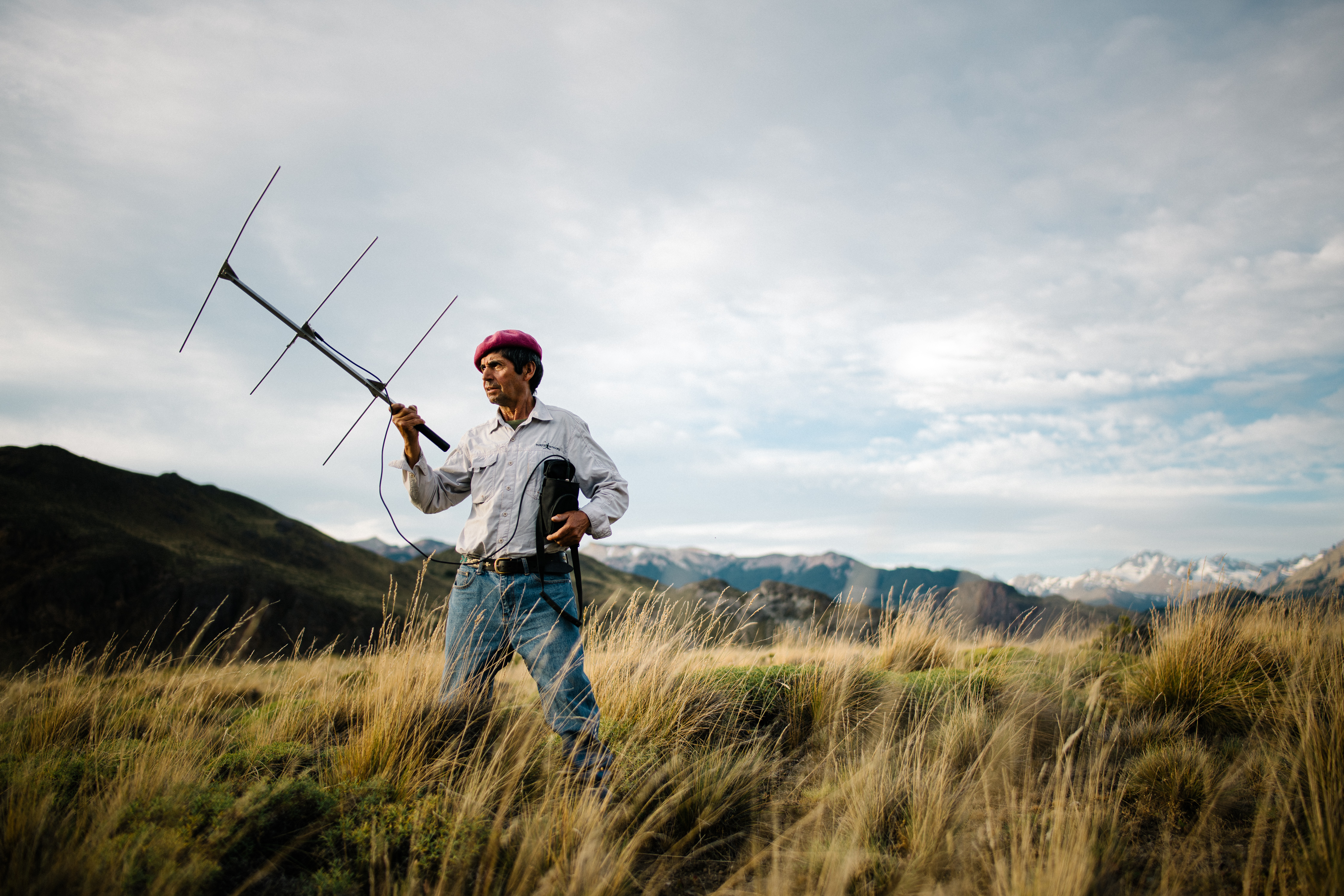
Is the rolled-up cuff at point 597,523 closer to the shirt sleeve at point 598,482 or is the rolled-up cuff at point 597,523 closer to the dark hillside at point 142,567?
the shirt sleeve at point 598,482

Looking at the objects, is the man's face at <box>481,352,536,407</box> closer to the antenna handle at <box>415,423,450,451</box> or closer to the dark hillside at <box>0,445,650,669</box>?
the antenna handle at <box>415,423,450,451</box>

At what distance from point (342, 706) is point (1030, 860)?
3712 millimetres

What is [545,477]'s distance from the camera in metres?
2.79

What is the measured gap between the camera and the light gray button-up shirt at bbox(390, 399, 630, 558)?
279 cm

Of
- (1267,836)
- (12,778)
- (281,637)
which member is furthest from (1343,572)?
(281,637)

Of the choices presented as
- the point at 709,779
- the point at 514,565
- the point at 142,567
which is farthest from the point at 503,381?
the point at 142,567

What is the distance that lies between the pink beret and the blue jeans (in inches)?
41.1

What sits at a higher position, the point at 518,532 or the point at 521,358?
the point at 521,358

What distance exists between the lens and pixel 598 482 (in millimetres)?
2992

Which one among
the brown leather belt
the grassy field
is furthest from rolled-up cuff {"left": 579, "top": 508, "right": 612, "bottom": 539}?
the grassy field

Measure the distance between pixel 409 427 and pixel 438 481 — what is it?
32 centimetres

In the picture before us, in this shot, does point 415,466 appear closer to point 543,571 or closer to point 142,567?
point 543,571

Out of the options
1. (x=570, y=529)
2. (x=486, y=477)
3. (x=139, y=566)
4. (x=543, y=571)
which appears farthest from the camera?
(x=139, y=566)

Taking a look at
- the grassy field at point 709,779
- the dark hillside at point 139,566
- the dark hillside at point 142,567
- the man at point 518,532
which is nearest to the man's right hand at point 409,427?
the man at point 518,532
